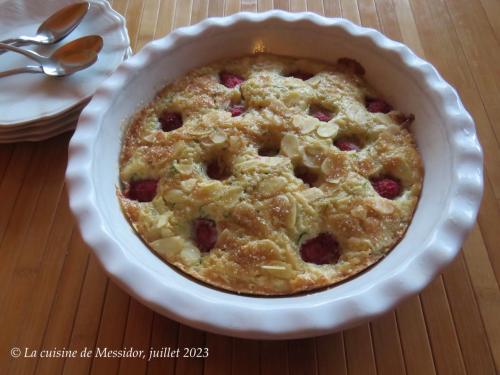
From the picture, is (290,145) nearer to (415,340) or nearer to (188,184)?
(188,184)

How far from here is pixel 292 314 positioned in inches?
33.4

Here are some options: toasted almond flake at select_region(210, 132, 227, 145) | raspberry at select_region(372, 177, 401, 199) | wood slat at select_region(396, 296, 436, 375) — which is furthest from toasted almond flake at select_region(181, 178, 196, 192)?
wood slat at select_region(396, 296, 436, 375)

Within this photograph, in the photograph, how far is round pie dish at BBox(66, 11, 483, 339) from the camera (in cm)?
86

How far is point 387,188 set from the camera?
1156mm

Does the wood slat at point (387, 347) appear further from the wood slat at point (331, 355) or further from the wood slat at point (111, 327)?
the wood slat at point (111, 327)

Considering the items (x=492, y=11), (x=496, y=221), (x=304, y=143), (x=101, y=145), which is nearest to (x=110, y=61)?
(x=101, y=145)

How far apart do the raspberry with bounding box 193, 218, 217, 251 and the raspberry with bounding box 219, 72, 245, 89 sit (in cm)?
47

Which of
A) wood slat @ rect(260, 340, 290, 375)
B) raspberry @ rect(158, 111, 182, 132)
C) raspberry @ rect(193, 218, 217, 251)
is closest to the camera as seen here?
wood slat @ rect(260, 340, 290, 375)

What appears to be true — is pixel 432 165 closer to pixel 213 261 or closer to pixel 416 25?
pixel 213 261

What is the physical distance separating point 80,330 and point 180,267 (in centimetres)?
28

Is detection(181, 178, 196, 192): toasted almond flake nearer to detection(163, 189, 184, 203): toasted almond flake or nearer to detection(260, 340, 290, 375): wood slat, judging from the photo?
detection(163, 189, 184, 203): toasted almond flake

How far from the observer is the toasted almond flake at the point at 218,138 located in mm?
1191

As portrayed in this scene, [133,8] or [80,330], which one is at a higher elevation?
[133,8]

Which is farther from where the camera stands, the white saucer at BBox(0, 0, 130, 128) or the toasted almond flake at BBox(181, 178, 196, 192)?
the white saucer at BBox(0, 0, 130, 128)
